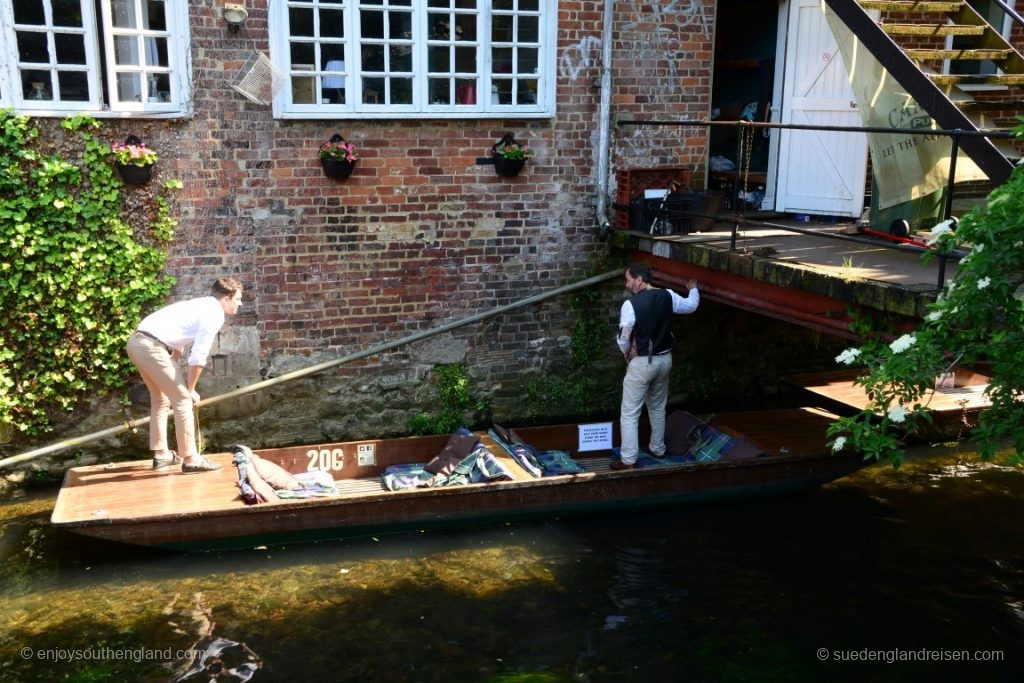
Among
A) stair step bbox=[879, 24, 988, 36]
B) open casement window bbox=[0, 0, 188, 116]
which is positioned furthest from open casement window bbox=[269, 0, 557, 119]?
stair step bbox=[879, 24, 988, 36]

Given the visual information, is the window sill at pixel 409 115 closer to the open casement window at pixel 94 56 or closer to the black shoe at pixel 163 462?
the open casement window at pixel 94 56

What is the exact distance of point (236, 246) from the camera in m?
9.19

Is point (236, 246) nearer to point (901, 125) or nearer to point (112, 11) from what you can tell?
point (112, 11)

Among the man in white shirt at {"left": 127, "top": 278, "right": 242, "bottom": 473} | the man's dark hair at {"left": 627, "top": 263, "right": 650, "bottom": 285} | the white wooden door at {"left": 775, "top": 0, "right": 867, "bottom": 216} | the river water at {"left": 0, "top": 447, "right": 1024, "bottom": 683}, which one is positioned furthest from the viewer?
the white wooden door at {"left": 775, "top": 0, "right": 867, "bottom": 216}

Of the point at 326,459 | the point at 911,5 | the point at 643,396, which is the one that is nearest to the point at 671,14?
the point at 911,5

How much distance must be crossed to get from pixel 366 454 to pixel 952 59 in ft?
19.6

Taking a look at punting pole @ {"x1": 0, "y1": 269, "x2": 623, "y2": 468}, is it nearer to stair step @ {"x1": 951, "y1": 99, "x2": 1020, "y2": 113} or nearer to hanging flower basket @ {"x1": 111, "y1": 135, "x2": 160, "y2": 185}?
hanging flower basket @ {"x1": 111, "y1": 135, "x2": 160, "y2": 185}

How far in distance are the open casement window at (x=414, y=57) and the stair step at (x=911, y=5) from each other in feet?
9.53

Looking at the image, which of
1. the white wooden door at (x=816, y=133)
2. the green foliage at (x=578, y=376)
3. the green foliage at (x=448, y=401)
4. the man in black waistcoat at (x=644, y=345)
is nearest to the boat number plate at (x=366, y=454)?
the green foliage at (x=448, y=401)

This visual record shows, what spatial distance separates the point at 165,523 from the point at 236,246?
2.77m

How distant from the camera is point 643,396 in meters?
9.09

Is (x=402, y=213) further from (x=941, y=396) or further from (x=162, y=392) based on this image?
(x=941, y=396)

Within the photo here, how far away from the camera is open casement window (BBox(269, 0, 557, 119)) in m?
9.09

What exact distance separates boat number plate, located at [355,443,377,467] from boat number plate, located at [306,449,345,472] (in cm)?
14
